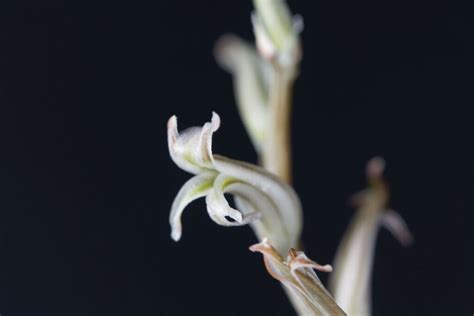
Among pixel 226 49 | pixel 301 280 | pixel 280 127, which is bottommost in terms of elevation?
pixel 301 280

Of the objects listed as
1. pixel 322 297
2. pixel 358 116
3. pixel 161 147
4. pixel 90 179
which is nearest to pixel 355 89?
pixel 358 116

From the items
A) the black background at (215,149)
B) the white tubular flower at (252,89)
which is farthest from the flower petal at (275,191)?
the black background at (215,149)

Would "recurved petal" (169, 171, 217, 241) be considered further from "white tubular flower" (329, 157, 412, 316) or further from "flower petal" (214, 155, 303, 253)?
"white tubular flower" (329, 157, 412, 316)

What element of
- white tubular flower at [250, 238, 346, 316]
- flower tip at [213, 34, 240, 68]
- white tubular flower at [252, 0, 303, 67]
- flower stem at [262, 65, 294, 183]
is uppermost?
flower tip at [213, 34, 240, 68]

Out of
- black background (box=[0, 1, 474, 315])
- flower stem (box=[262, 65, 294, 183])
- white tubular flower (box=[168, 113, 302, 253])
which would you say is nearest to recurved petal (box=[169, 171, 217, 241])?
white tubular flower (box=[168, 113, 302, 253])

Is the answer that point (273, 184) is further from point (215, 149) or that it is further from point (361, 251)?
point (215, 149)

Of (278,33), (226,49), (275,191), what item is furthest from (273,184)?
(226,49)

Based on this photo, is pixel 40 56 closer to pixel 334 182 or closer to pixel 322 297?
pixel 334 182
